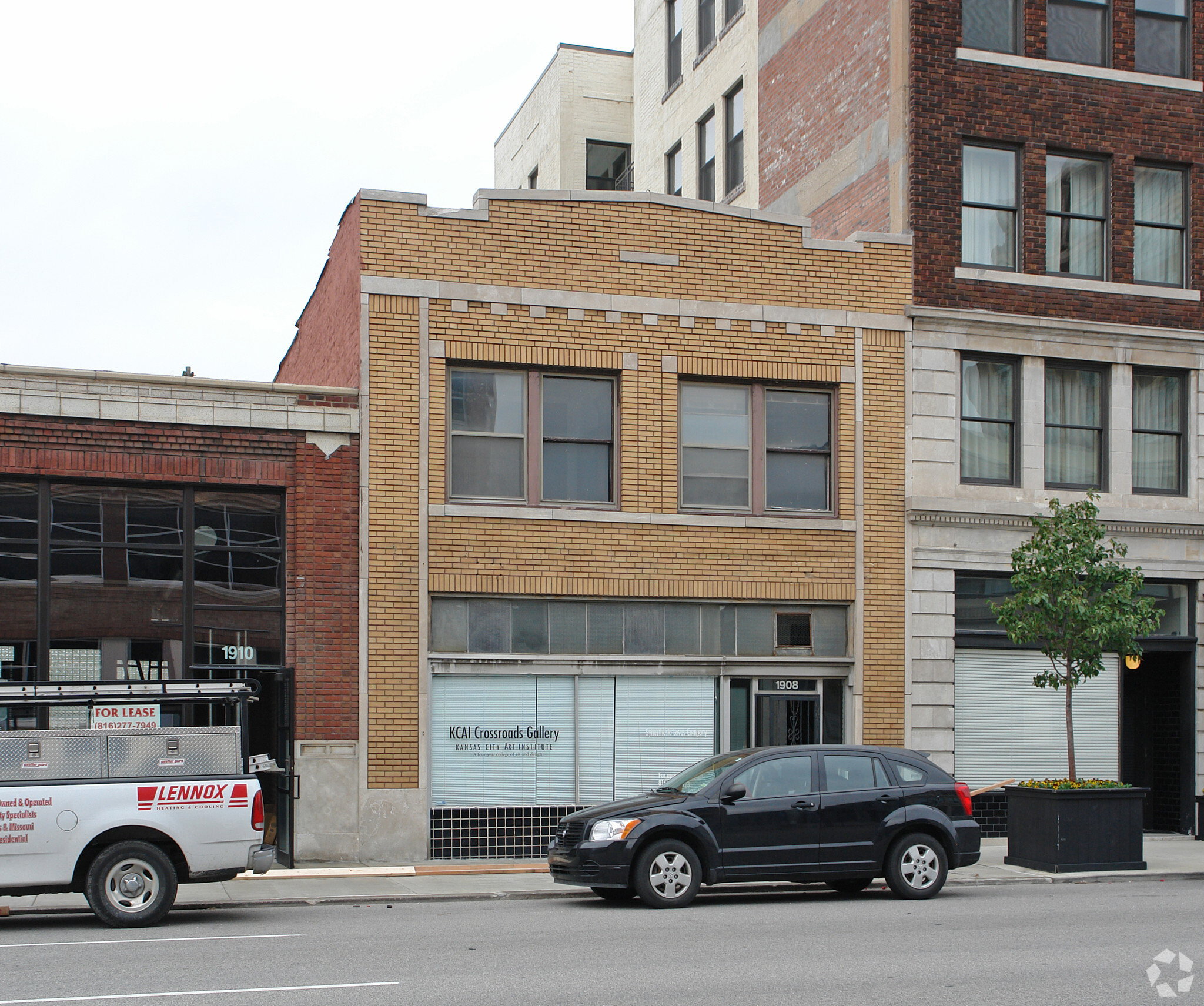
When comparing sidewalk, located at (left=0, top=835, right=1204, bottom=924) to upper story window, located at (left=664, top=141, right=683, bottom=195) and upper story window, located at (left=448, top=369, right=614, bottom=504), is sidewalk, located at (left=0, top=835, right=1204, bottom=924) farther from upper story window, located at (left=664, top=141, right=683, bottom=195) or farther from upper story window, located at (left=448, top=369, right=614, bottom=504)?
upper story window, located at (left=664, top=141, right=683, bottom=195)

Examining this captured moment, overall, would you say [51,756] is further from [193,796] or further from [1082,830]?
[1082,830]

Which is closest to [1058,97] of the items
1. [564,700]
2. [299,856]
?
[564,700]

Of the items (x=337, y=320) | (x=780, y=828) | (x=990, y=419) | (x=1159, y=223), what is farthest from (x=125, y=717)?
(x=1159, y=223)

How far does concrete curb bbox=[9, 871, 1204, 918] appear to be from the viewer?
13828 mm

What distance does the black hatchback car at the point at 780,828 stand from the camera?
13492mm

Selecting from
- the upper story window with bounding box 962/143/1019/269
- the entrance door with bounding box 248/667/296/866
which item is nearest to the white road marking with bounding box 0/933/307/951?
the entrance door with bounding box 248/667/296/866

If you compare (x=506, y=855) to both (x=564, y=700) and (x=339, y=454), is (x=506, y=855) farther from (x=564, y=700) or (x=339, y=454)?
(x=339, y=454)

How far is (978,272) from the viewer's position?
Answer: 20188 mm

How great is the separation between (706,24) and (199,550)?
55.9ft

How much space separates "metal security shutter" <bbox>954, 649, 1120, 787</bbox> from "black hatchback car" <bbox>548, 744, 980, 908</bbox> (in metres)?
4.97

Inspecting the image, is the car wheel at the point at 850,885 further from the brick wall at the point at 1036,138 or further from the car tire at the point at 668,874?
the brick wall at the point at 1036,138

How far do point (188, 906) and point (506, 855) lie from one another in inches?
195

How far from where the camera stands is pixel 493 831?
17.8 m

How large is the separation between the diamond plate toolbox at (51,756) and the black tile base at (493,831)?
581 centimetres
